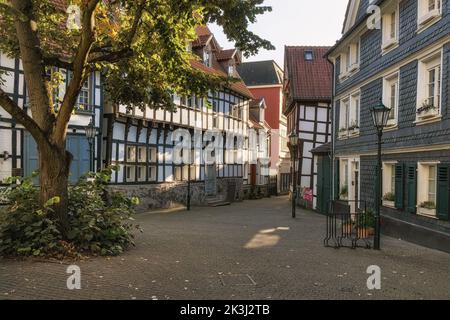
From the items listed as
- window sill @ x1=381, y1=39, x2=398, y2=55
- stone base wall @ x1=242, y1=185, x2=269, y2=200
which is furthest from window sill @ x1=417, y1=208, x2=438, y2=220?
stone base wall @ x1=242, y1=185, x2=269, y2=200

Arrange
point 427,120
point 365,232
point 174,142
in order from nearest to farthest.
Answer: point 427,120, point 365,232, point 174,142

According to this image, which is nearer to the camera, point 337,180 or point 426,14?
point 426,14

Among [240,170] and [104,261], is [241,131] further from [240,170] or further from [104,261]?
[104,261]

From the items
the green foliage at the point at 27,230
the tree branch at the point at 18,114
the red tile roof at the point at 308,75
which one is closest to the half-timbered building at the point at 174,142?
the red tile roof at the point at 308,75

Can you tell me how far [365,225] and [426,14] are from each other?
5.93 meters

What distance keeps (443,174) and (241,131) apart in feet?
75.4

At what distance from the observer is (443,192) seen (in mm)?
10766

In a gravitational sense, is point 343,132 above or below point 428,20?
below

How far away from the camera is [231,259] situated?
9328 mm

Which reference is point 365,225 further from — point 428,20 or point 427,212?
point 428,20

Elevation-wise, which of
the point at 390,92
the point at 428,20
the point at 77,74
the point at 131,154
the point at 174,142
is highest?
the point at 428,20

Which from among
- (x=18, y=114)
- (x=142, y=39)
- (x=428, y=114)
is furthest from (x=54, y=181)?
(x=428, y=114)

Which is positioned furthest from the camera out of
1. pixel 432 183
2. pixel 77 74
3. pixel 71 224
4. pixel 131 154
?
pixel 131 154
